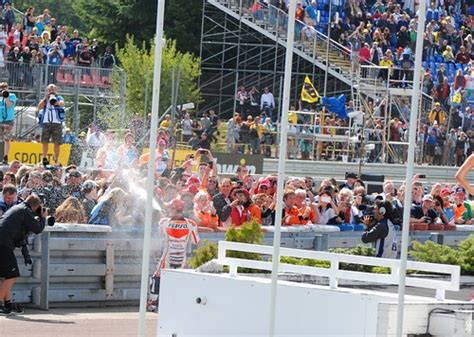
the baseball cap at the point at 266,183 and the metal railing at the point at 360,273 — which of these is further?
the baseball cap at the point at 266,183

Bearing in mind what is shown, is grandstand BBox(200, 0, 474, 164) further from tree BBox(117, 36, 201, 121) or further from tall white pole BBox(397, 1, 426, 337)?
tall white pole BBox(397, 1, 426, 337)

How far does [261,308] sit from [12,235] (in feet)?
19.9

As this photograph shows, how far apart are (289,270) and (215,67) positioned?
126 feet

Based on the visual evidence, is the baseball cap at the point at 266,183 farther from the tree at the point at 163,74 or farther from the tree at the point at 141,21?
the tree at the point at 141,21

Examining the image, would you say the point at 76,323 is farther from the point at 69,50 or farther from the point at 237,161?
the point at 69,50

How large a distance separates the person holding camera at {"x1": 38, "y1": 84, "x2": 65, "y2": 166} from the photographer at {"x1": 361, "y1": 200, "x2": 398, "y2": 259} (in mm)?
8880

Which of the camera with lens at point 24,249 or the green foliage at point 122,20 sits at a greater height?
the green foliage at point 122,20

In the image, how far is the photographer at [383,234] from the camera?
16.6m

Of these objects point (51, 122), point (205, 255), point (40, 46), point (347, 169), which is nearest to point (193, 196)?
point (205, 255)

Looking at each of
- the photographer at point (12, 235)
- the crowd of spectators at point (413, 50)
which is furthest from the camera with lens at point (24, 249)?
the crowd of spectators at point (413, 50)

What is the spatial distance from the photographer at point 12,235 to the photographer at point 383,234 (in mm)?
3849

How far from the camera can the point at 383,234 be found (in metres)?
16.6

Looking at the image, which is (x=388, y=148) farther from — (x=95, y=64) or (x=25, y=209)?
(x=25, y=209)

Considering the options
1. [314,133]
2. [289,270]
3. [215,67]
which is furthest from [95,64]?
[289,270]
